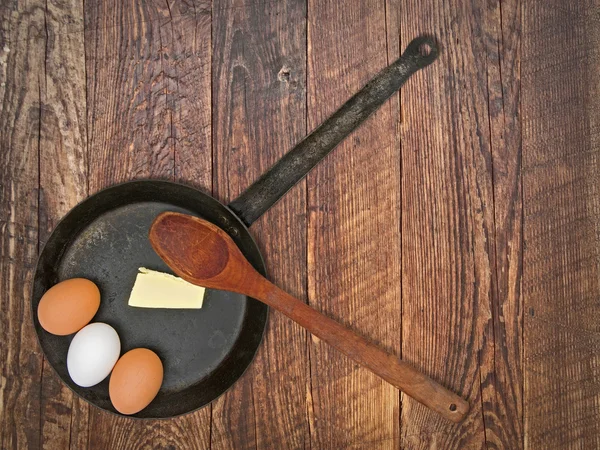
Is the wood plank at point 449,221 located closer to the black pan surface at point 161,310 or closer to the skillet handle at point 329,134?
the skillet handle at point 329,134

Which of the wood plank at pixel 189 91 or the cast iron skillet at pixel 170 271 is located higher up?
the wood plank at pixel 189 91

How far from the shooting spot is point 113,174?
878mm

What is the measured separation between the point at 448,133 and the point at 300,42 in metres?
0.29

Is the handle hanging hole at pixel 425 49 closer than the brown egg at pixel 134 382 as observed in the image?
No

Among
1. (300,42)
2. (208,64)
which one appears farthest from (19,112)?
(300,42)

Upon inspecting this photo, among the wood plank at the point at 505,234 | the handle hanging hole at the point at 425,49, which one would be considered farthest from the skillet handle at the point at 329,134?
the wood plank at the point at 505,234

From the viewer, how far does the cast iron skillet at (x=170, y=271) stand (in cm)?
85

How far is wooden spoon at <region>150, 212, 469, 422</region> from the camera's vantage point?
80 cm

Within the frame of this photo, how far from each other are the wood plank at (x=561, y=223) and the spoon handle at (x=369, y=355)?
0.17 m

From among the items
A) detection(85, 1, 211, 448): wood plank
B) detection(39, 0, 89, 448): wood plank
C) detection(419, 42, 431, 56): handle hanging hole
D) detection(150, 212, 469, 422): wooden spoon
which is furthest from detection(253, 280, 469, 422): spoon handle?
detection(419, 42, 431, 56): handle hanging hole

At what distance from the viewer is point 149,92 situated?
88 centimetres

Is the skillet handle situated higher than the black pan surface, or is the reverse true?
the skillet handle

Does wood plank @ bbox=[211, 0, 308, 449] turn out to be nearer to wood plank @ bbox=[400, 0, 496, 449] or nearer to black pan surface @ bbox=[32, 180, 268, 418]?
black pan surface @ bbox=[32, 180, 268, 418]

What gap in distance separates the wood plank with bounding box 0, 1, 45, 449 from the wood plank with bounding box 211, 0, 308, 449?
0.97 feet
